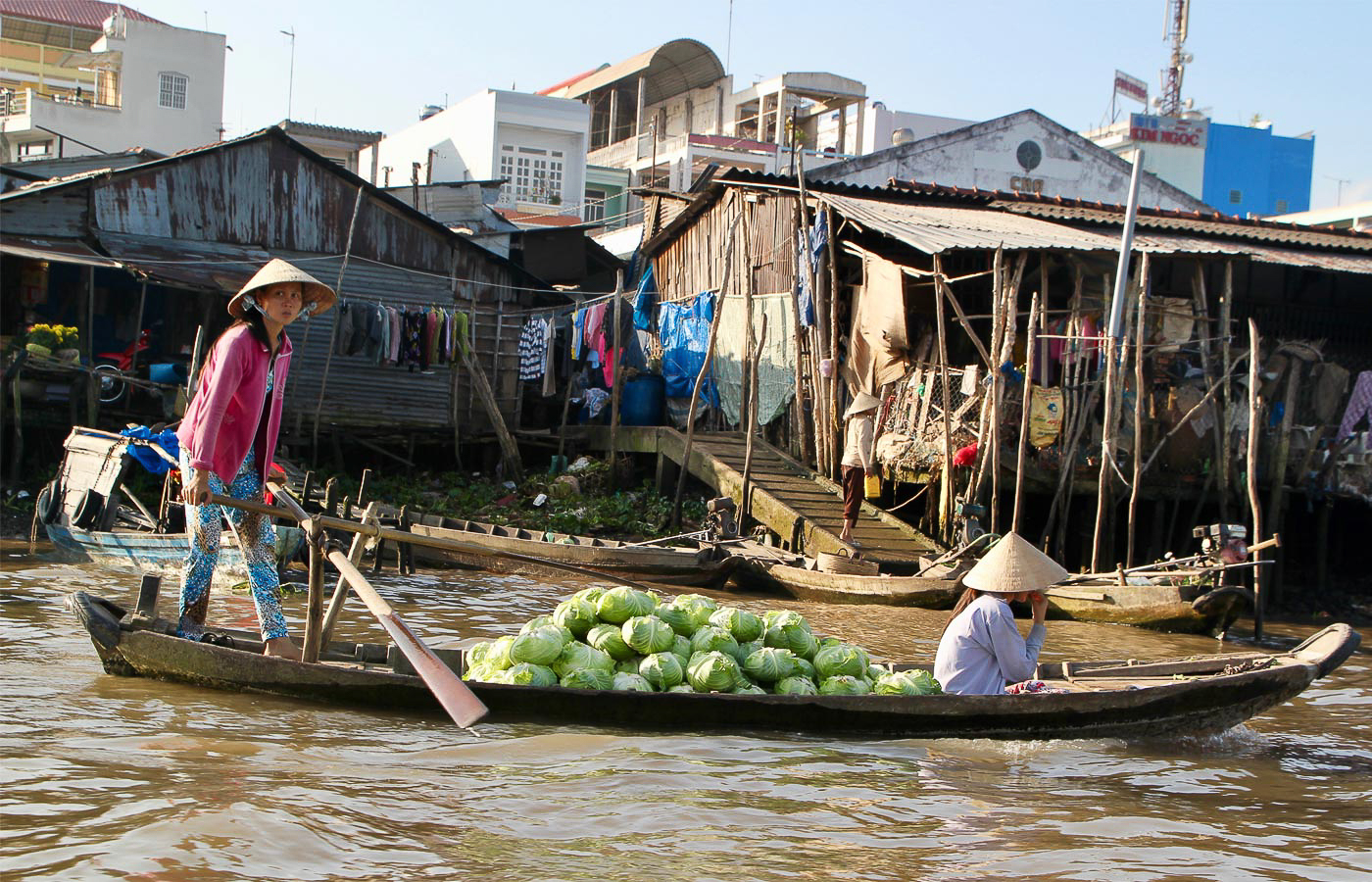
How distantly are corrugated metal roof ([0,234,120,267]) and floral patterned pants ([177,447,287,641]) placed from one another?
401 inches

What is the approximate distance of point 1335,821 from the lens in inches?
205

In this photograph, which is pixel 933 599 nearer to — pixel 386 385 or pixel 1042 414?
pixel 1042 414

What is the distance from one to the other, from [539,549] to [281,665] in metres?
5.90

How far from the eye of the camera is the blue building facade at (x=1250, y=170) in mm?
35438

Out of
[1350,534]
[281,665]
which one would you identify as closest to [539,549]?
[281,665]

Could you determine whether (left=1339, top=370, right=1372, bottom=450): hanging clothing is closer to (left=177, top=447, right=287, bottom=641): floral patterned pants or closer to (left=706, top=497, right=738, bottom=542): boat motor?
(left=706, top=497, right=738, bottom=542): boat motor

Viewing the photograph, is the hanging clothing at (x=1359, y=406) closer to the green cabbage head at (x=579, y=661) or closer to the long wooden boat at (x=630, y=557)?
the long wooden boat at (x=630, y=557)

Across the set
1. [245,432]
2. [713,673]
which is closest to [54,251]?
[245,432]

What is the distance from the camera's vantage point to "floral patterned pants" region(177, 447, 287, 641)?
19.4 feet

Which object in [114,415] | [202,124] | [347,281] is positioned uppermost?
[202,124]

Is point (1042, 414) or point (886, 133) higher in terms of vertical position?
point (886, 133)

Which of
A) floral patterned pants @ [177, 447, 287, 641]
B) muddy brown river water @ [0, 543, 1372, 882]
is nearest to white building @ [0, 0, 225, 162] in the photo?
muddy brown river water @ [0, 543, 1372, 882]

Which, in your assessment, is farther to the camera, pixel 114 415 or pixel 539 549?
pixel 114 415

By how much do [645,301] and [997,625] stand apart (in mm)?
14372
